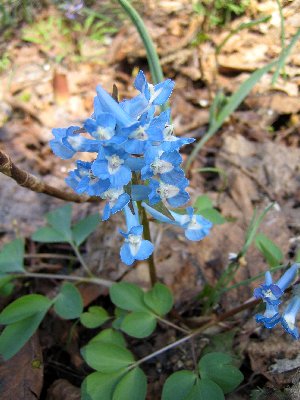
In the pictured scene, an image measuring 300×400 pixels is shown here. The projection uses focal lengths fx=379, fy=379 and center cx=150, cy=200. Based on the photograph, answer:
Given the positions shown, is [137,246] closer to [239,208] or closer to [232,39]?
[239,208]

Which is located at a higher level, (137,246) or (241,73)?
(137,246)

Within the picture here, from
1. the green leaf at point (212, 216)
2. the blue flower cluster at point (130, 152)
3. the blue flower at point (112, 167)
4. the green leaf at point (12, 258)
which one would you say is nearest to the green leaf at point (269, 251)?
the green leaf at point (212, 216)

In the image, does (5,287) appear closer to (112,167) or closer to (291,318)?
(112,167)

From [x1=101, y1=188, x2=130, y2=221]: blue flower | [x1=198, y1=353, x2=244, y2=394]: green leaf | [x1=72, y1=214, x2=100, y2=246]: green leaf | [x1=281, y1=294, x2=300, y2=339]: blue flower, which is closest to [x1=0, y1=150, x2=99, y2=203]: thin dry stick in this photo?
[x1=72, y1=214, x2=100, y2=246]: green leaf

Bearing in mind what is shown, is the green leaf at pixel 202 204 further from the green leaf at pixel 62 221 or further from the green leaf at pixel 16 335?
the green leaf at pixel 16 335

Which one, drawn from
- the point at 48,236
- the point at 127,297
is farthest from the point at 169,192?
the point at 48,236

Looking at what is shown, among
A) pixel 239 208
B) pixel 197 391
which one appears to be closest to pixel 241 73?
pixel 239 208
